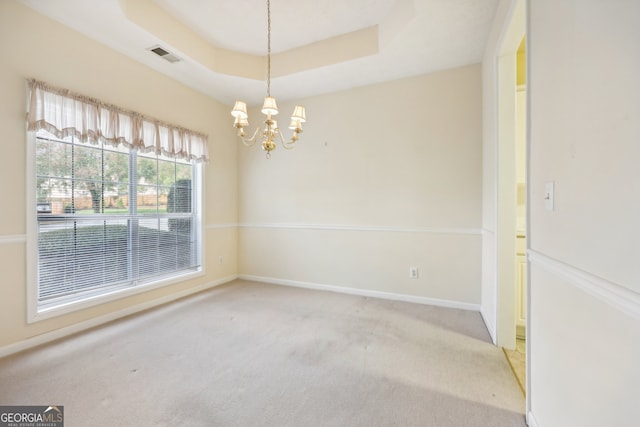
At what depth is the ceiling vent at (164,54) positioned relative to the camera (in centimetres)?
291

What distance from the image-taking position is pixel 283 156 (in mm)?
4293

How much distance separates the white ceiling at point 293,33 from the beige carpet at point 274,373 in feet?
9.40

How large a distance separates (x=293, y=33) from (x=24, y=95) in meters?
2.55

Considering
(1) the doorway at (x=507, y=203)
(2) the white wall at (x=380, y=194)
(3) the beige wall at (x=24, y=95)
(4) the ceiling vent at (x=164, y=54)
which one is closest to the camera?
(3) the beige wall at (x=24, y=95)

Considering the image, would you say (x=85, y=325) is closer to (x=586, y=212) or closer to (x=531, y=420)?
(x=531, y=420)

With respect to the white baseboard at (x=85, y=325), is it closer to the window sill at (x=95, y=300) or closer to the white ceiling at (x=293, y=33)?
the window sill at (x=95, y=300)

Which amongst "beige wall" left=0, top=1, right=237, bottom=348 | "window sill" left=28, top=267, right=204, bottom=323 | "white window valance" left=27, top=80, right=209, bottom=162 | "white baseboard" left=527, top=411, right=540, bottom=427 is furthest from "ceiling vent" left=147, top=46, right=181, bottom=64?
"white baseboard" left=527, top=411, right=540, bottom=427

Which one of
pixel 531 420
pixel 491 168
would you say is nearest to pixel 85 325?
pixel 531 420

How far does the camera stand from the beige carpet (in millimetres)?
1595

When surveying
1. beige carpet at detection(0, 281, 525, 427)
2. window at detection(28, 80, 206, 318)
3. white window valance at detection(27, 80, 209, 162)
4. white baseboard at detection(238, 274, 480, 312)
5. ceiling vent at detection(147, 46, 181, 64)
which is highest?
ceiling vent at detection(147, 46, 181, 64)

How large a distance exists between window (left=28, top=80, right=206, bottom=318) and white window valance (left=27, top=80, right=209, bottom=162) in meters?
0.01

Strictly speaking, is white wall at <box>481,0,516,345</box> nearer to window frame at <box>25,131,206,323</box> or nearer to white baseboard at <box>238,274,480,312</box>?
white baseboard at <box>238,274,480,312</box>

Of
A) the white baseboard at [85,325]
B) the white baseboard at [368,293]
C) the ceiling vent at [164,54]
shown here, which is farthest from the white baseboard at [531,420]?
the ceiling vent at [164,54]

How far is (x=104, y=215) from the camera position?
9.62ft
